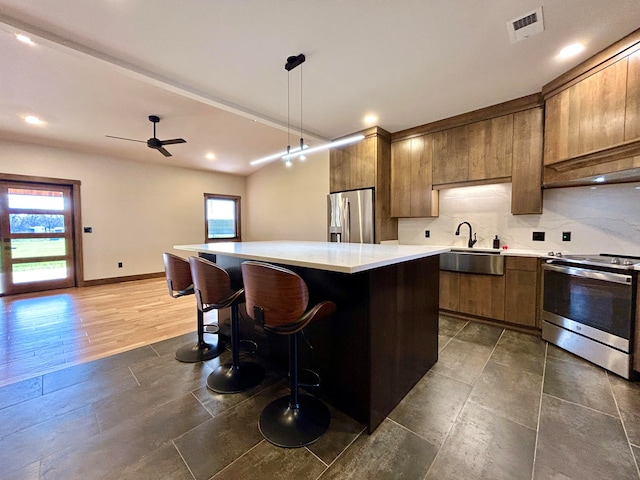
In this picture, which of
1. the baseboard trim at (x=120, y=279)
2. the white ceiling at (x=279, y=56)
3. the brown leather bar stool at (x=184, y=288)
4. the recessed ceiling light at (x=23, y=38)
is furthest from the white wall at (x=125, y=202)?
the brown leather bar stool at (x=184, y=288)

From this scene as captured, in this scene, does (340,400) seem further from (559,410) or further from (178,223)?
(178,223)

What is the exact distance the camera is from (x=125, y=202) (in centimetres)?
553

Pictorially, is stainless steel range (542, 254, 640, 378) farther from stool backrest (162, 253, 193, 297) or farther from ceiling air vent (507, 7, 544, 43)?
stool backrest (162, 253, 193, 297)

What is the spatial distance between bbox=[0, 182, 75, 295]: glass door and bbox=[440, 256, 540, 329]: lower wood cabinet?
6673 millimetres

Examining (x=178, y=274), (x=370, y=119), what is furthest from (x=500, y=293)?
(x=178, y=274)

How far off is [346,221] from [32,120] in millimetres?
4712

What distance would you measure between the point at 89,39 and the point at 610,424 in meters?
4.52

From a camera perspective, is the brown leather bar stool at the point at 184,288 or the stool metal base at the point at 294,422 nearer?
the stool metal base at the point at 294,422

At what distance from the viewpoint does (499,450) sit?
1.35m

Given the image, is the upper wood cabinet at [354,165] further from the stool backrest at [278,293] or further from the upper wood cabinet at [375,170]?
the stool backrest at [278,293]

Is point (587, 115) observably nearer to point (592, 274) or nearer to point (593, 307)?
point (592, 274)

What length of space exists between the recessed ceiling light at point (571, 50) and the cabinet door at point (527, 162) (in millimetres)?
656

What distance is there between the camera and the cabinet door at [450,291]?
3299 mm

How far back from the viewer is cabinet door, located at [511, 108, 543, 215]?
2.88 meters
